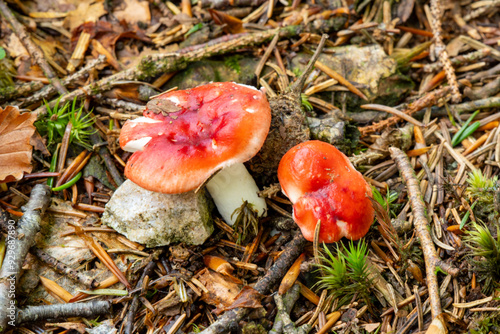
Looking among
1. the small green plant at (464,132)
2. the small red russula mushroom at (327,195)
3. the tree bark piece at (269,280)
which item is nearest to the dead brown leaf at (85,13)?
the small red russula mushroom at (327,195)

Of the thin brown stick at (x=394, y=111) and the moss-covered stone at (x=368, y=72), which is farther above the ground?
the moss-covered stone at (x=368, y=72)

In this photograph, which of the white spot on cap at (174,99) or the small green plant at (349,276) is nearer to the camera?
the small green plant at (349,276)

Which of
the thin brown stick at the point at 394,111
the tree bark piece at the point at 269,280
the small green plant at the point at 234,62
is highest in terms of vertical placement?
the small green plant at the point at 234,62

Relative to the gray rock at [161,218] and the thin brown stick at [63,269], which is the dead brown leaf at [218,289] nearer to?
the gray rock at [161,218]

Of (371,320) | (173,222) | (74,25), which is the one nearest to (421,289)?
(371,320)

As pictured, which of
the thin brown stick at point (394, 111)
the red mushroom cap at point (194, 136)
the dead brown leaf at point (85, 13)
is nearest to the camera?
the red mushroom cap at point (194, 136)

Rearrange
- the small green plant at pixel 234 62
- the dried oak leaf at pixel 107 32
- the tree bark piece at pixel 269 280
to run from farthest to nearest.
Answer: the dried oak leaf at pixel 107 32, the small green plant at pixel 234 62, the tree bark piece at pixel 269 280

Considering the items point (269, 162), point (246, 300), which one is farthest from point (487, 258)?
point (269, 162)

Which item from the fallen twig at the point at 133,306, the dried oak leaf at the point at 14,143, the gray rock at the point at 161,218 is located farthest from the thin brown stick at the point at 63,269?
the dried oak leaf at the point at 14,143
